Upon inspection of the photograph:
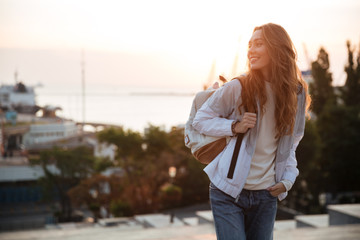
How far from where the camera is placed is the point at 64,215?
1855cm

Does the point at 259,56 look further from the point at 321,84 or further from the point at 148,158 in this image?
the point at 321,84

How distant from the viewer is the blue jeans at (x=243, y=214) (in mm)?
1446

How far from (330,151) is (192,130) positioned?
1611 centimetres

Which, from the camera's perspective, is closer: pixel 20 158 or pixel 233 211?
pixel 233 211

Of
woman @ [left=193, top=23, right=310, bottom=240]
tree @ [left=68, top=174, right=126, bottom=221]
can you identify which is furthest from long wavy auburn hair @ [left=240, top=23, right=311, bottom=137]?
tree @ [left=68, top=174, right=126, bottom=221]

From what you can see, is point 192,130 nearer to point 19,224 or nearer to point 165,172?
point 165,172

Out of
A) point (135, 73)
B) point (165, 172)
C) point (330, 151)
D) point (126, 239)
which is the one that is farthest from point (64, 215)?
point (135, 73)

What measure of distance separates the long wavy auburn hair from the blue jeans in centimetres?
26

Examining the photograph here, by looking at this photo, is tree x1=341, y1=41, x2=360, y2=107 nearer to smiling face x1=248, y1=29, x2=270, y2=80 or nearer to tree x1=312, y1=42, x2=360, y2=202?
tree x1=312, y1=42, x2=360, y2=202

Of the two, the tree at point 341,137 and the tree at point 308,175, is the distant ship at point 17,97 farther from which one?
the tree at point 308,175

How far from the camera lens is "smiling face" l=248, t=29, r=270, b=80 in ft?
4.94

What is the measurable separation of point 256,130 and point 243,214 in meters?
0.30

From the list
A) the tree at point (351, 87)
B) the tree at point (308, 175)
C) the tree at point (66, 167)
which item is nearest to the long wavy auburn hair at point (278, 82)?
the tree at point (308, 175)

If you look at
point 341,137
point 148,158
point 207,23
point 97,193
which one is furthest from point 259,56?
point 97,193
